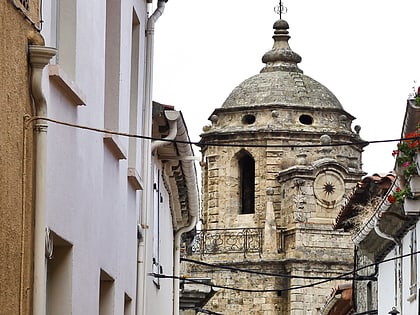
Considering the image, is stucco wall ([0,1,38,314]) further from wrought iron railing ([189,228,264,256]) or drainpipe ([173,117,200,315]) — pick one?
wrought iron railing ([189,228,264,256])

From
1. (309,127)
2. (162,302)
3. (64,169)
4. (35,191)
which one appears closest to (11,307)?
(35,191)

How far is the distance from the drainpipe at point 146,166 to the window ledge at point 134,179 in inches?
27.2

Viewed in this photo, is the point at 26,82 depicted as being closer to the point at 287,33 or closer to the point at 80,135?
the point at 80,135

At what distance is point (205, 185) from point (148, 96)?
41.1 metres

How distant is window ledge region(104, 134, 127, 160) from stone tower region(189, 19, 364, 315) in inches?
1534

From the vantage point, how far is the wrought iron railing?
56.1 metres

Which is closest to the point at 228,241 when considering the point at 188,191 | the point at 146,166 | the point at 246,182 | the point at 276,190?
the point at 276,190

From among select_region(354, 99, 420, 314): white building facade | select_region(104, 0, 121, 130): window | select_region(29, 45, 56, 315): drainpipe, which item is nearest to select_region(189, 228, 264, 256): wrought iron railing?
select_region(354, 99, 420, 314): white building facade

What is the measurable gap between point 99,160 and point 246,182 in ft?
152

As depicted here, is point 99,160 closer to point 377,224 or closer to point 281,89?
point 377,224

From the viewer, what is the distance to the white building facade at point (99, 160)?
35.1 ft

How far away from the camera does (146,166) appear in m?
17.3

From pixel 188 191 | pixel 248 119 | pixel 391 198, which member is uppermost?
pixel 248 119

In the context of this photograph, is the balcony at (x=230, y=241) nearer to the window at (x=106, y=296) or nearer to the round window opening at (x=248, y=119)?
the round window opening at (x=248, y=119)
